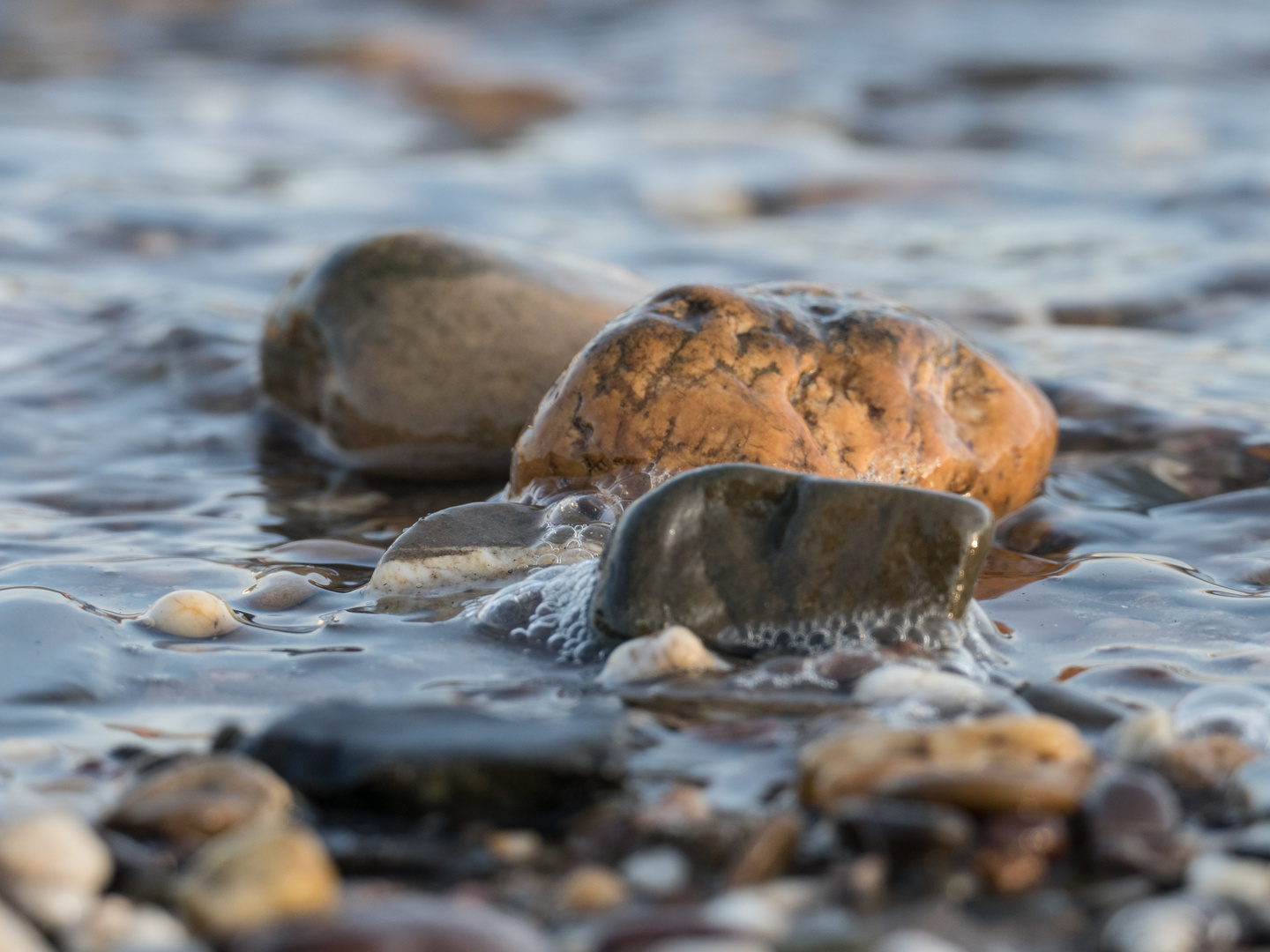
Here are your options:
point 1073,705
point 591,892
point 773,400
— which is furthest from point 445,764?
point 773,400

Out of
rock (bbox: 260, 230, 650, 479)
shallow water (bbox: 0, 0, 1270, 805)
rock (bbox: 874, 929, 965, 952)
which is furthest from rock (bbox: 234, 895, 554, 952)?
rock (bbox: 260, 230, 650, 479)

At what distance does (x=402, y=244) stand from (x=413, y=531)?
148 cm

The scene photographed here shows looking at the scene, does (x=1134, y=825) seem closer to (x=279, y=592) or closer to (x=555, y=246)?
(x=279, y=592)

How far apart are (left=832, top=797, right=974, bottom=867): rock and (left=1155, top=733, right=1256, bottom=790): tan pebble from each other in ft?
1.26

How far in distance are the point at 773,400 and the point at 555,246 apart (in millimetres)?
3725

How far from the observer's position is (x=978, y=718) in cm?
187

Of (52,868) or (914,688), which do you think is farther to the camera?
(914,688)

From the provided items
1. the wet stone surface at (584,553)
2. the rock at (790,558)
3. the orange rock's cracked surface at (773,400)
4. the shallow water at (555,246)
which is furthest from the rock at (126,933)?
the orange rock's cracked surface at (773,400)

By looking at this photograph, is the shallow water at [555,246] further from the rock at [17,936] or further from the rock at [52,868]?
the rock at [17,936]

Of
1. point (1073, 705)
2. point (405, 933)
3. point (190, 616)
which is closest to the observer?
point (405, 933)

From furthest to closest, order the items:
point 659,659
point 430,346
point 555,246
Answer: point 555,246 → point 430,346 → point 659,659

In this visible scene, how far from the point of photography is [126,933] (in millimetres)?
1322

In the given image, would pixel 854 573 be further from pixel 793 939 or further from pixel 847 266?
pixel 847 266

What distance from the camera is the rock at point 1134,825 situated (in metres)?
1.46
